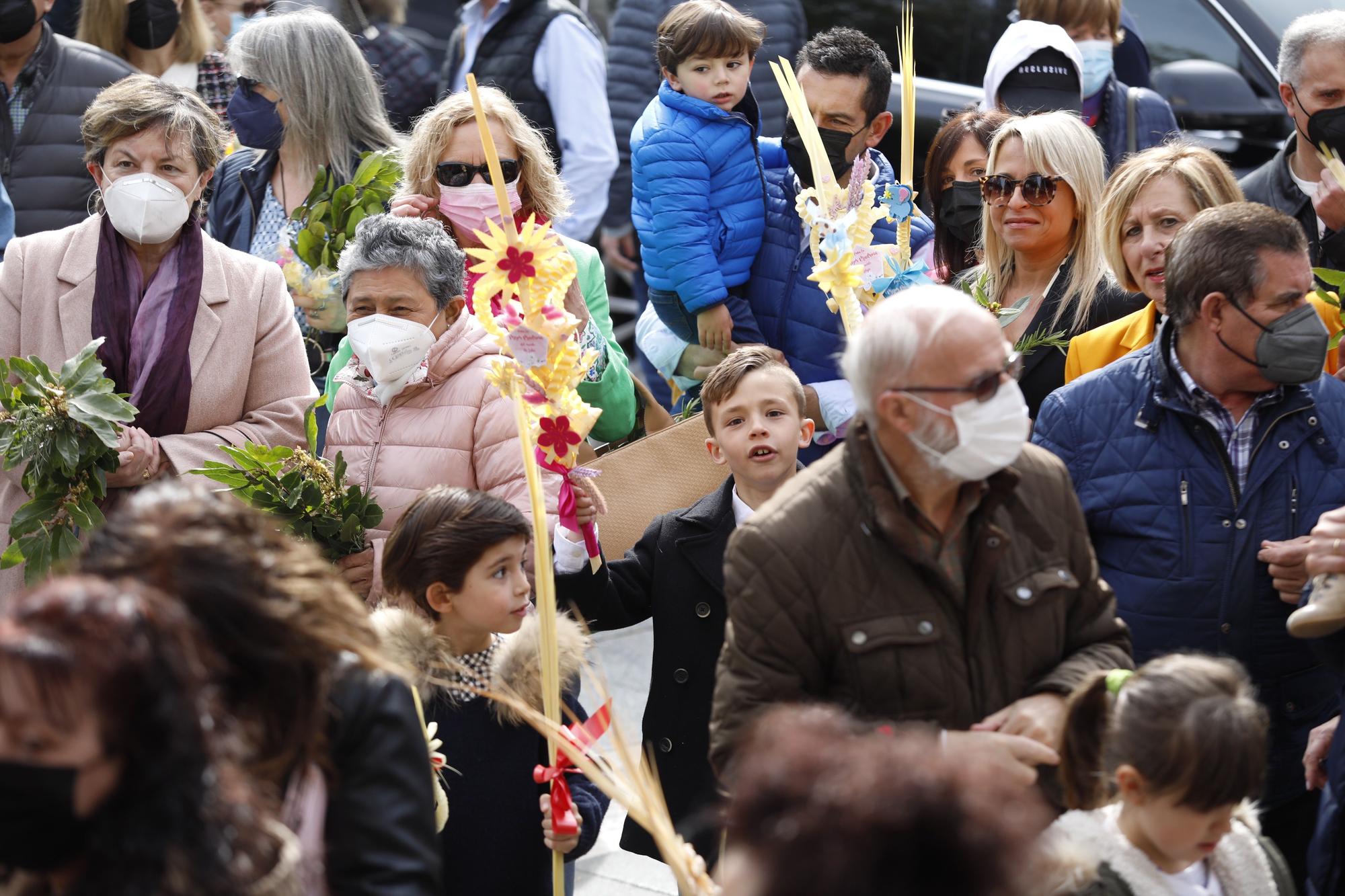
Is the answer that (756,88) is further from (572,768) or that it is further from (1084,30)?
(572,768)

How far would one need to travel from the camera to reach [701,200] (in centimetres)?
507

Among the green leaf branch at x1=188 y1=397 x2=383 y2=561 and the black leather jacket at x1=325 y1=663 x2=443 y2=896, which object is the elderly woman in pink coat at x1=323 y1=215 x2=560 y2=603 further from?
the black leather jacket at x1=325 y1=663 x2=443 y2=896

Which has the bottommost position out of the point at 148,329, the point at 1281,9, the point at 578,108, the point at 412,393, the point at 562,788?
the point at 562,788

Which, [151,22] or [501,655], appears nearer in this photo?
[501,655]

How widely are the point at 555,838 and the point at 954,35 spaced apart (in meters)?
4.85

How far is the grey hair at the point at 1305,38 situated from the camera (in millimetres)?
4621

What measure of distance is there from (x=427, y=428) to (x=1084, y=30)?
3.28 metres

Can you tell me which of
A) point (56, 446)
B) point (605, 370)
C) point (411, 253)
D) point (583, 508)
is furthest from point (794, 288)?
point (56, 446)

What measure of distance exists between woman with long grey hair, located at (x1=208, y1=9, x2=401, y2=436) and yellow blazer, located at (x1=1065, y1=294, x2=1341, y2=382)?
2410 millimetres

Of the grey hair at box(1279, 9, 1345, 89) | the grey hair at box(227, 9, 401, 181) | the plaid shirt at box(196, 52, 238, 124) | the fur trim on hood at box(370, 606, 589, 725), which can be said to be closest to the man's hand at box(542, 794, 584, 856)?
the fur trim on hood at box(370, 606, 589, 725)

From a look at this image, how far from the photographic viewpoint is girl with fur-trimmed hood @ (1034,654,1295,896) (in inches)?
96.1

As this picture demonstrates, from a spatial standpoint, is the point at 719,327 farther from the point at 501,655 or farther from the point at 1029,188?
the point at 501,655

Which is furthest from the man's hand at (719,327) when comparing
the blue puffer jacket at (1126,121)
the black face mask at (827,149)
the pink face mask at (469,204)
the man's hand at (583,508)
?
the blue puffer jacket at (1126,121)

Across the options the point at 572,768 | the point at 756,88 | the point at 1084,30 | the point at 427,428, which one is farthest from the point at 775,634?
the point at 756,88
